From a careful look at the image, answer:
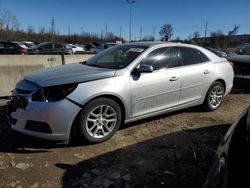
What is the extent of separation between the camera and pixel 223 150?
83.4 inches

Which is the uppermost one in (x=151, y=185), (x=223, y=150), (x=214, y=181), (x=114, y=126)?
(x=223, y=150)

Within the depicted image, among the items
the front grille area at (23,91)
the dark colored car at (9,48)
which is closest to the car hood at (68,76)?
the front grille area at (23,91)

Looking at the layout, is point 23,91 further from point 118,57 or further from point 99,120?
point 118,57

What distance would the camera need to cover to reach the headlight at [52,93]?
4.65 metres

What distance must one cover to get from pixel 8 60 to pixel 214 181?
8.27 m

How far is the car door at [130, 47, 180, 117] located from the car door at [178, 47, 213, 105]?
17 centimetres

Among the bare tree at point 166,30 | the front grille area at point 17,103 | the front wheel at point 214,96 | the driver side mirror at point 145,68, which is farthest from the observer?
the bare tree at point 166,30

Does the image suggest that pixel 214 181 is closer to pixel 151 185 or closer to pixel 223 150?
pixel 223 150

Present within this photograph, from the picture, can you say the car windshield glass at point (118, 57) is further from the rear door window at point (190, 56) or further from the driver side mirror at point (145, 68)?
the rear door window at point (190, 56)

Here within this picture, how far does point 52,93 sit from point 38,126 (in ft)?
1.64

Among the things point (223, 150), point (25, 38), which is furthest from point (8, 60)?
point (25, 38)

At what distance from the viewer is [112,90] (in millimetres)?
5020

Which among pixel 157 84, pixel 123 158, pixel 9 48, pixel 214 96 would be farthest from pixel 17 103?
pixel 9 48

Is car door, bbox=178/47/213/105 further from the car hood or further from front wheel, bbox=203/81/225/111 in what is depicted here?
the car hood
